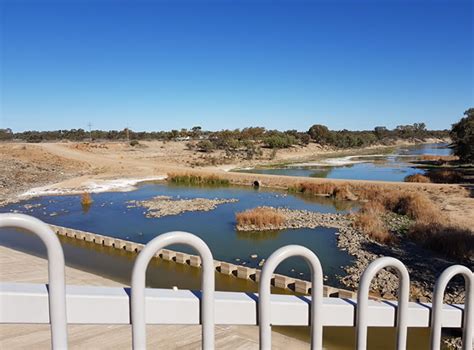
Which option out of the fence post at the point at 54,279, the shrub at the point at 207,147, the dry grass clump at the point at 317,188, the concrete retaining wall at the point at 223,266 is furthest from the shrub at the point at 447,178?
the shrub at the point at 207,147

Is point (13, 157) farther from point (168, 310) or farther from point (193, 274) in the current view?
point (168, 310)

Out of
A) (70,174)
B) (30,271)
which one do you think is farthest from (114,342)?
(70,174)

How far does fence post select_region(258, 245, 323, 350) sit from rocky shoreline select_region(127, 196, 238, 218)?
20.9m

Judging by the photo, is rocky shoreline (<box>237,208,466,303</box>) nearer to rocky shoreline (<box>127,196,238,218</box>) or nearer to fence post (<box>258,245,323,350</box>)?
rocky shoreline (<box>127,196,238,218</box>)

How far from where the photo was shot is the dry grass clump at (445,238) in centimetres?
1355

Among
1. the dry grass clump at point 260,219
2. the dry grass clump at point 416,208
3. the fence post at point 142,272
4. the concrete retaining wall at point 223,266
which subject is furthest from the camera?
the dry grass clump at point 416,208

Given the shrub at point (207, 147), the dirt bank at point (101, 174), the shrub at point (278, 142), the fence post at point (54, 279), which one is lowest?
the dirt bank at point (101, 174)

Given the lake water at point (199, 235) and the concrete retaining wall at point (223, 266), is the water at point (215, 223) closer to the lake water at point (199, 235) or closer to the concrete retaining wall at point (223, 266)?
the lake water at point (199, 235)

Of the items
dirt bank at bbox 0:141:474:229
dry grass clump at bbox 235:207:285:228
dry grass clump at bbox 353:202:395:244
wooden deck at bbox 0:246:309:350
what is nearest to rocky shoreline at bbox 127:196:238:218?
dry grass clump at bbox 235:207:285:228

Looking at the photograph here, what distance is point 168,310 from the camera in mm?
1571

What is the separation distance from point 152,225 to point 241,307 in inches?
744

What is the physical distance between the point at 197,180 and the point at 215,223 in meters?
17.9

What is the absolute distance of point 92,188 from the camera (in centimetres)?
3269

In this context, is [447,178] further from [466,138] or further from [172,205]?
[172,205]
